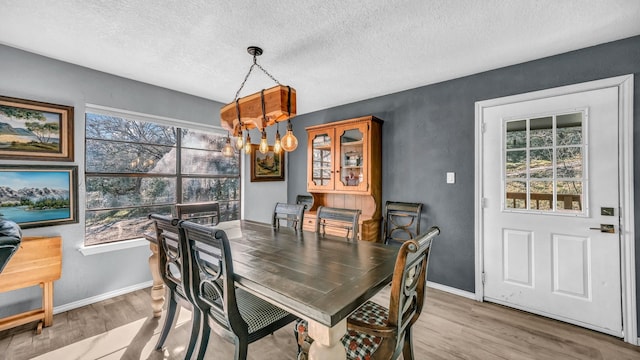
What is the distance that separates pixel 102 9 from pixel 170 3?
48cm

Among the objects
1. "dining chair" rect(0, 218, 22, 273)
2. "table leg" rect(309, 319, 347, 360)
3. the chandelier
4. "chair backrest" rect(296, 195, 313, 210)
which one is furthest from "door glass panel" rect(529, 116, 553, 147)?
"dining chair" rect(0, 218, 22, 273)

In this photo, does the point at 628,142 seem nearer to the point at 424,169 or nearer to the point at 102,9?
the point at 424,169

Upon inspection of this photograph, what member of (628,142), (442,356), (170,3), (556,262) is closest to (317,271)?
(442,356)

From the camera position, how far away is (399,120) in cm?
324

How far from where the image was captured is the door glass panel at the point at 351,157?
3287mm

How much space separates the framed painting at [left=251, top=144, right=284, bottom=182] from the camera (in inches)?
157

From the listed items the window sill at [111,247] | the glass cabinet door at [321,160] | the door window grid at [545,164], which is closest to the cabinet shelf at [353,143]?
the glass cabinet door at [321,160]

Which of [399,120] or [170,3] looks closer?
[170,3]

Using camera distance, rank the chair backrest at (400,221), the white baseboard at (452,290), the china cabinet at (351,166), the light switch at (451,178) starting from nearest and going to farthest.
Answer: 1. the white baseboard at (452,290)
2. the light switch at (451,178)
3. the chair backrest at (400,221)
4. the china cabinet at (351,166)

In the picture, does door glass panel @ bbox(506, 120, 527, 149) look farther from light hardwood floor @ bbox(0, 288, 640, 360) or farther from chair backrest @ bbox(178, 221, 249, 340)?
chair backrest @ bbox(178, 221, 249, 340)

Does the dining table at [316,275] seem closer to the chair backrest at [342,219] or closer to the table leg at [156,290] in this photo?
the table leg at [156,290]

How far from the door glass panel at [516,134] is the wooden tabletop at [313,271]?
1729 mm

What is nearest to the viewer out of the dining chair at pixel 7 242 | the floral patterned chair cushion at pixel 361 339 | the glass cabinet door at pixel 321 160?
the dining chair at pixel 7 242

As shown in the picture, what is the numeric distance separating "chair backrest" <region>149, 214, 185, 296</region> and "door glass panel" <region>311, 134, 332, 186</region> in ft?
7.11
